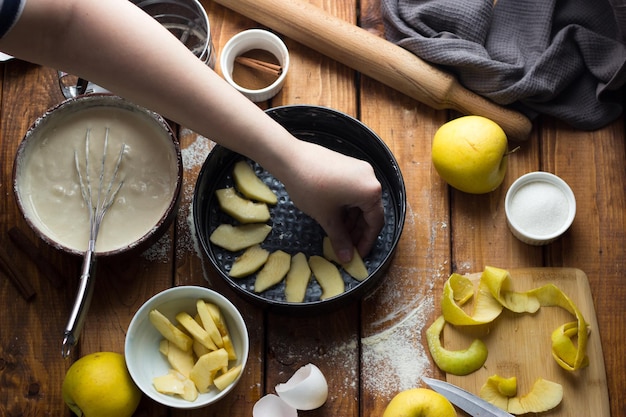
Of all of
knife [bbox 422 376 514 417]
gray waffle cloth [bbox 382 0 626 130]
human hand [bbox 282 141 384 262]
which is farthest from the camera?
gray waffle cloth [bbox 382 0 626 130]

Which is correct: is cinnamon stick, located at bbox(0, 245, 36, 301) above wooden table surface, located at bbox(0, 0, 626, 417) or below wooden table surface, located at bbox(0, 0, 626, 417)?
above

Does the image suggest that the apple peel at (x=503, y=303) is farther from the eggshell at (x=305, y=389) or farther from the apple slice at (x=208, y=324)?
the apple slice at (x=208, y=324)

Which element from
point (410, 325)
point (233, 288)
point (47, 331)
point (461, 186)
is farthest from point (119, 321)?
point (461, 186)

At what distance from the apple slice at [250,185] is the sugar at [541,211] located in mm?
397

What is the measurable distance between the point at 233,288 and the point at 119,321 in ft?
0.73

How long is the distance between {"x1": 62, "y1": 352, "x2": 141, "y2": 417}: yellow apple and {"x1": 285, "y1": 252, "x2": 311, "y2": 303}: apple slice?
0.91 feet

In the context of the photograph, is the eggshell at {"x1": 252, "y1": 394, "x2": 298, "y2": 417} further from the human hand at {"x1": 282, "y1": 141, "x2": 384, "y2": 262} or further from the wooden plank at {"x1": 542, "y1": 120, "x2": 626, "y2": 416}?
the wooden plank at {"x1": 542, "y1": 120, "x2": 626, "y2": 416}

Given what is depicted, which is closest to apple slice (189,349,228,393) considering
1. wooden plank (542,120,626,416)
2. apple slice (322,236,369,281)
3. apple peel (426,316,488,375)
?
apple slice (322,236,369,281)

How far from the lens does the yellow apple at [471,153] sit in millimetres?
1116

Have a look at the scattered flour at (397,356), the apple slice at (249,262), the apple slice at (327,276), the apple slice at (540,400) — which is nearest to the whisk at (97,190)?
the apple slice at (249,262)

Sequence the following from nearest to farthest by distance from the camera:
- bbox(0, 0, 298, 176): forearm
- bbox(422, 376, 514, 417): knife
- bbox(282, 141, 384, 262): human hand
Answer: bbox(0, 0, 298, 176): forearm
bbox(282, 141, 384, 262): human hand
bbox(422, 376, 514, 417): knife

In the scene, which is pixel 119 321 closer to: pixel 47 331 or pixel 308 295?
pixel 47 331

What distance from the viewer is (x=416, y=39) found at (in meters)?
1.20

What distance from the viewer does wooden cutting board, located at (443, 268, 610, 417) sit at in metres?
1.10
